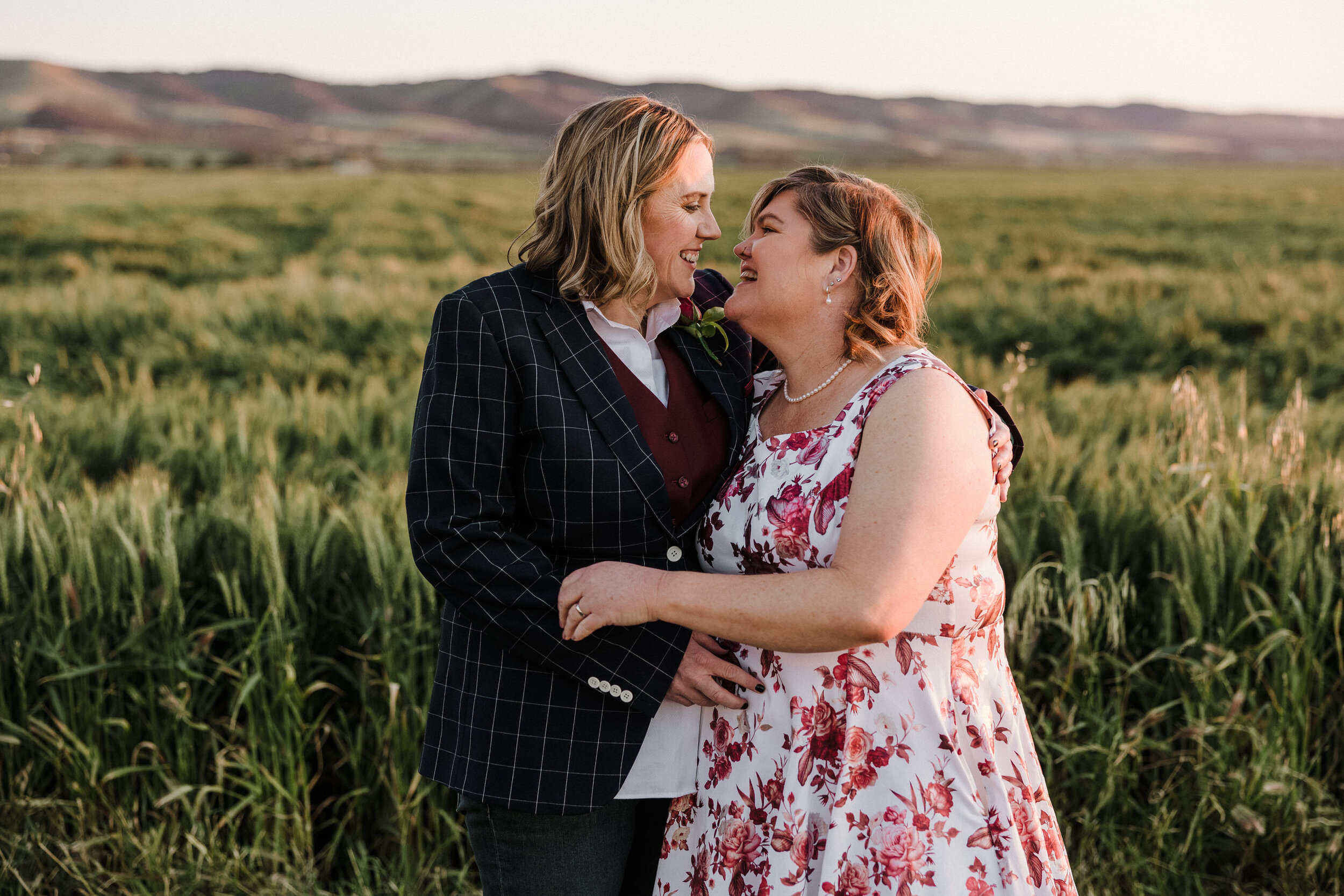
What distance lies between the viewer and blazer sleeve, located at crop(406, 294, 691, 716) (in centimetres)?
170

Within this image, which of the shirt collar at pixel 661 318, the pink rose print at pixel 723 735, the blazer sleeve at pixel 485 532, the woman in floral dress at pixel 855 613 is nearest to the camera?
the woman in floral dress at pixel 855 613

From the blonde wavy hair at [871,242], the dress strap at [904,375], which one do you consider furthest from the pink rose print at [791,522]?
the blonde wavy hair at [871,242]

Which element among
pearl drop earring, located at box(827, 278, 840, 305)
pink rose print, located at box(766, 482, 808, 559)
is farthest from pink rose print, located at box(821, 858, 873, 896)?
pearl drop earring, located at box(827, 278, 840, 305)

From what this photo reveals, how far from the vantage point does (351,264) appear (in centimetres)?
1235

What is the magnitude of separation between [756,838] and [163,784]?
1.82 meters

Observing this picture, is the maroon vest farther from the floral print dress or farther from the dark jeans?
the dark jeans

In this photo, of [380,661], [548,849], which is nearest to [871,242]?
[548,849]

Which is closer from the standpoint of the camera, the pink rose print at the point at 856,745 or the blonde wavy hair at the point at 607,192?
the pink rose print at the point at 856,745

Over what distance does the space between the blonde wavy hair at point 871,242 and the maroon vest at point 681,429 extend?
321 mm

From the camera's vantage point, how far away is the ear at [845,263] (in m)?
1.84

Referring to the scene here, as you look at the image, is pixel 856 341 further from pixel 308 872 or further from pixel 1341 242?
pixel 1341 242

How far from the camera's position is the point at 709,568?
6.27 feet

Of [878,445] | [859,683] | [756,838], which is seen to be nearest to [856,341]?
[878,445]

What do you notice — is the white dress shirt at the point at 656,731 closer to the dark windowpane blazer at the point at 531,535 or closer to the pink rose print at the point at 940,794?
the dark windowpane blazer at the point at 531,535
